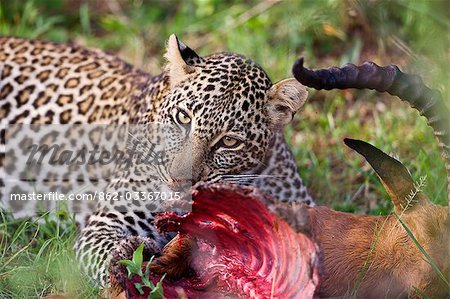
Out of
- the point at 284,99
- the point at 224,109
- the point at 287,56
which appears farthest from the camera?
the point at 287,56

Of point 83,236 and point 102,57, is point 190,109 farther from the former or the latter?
point 102,57

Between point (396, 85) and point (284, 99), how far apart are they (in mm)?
1655

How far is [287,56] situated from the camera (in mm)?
9789

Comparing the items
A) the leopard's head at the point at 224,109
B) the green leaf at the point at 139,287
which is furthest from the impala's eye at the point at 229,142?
the green leaf at the point at 139,287

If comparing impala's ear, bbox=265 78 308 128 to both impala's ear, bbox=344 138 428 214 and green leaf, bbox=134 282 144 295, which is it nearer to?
impala's ear, bbox=344 138 428 214

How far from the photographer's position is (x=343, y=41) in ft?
33.6

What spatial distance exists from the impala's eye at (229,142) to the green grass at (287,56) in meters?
1.33

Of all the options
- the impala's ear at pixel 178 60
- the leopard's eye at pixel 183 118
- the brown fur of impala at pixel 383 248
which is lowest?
the brown fur of impala at pixel 383 248

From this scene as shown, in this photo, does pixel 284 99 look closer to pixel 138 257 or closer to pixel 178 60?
pixel 178 60

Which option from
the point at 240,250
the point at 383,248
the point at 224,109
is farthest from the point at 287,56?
the point at 383,248

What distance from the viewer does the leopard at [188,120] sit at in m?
5.87

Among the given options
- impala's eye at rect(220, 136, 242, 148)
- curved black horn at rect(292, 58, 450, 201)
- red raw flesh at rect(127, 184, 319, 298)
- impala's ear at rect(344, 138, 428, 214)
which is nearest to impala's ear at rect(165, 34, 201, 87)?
impala's eye at rect(220, 136, 242, 148)

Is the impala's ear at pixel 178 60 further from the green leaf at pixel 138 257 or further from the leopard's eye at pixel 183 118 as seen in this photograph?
Result: the green leaf at pixel 138 257

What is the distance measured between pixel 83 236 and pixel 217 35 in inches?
178
